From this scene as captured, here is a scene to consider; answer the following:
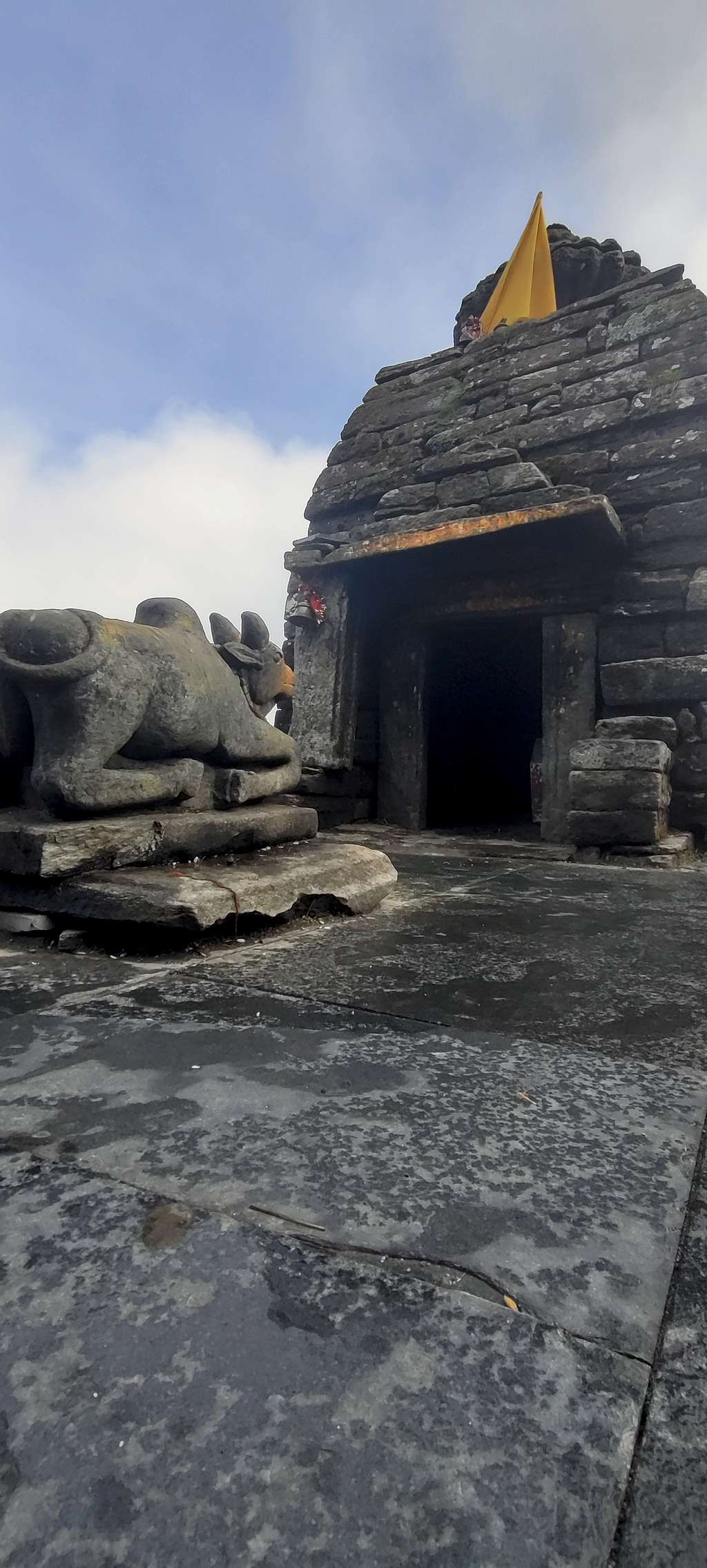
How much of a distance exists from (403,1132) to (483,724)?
8.37 m

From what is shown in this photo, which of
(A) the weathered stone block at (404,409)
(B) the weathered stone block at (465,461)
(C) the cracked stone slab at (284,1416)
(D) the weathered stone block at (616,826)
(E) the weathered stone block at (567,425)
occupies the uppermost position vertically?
(A) the weathered stone block at (404,409)

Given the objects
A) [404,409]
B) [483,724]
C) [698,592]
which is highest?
[404,409]

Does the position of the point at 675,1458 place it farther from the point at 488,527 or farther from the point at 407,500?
the point at 407,500

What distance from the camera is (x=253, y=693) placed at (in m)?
3.63

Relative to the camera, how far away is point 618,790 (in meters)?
4.27

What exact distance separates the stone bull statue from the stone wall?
2854mm

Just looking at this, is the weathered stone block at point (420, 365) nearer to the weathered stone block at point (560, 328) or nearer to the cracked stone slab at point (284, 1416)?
the weathered stone block at point (560, 328)

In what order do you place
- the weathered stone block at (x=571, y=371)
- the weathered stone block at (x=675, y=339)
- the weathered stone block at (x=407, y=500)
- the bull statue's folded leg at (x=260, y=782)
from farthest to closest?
the weathered stone block at (x=407, y=500) → the weathered stone block at (x=571, y=371) → the weathered stone block at (x=675, y=339) → the bull statue's folded leg at (x=260, y=782)

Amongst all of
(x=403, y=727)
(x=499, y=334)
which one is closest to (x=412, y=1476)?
(x=403, y=727)

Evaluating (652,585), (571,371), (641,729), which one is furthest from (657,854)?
(571,371)

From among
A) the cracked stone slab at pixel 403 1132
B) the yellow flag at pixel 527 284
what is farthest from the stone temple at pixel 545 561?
the cracked stone slab at pixel 403 1132

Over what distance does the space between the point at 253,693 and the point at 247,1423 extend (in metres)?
3.17

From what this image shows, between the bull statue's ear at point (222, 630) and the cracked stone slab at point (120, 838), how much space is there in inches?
37.2

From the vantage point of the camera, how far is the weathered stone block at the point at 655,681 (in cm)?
470
